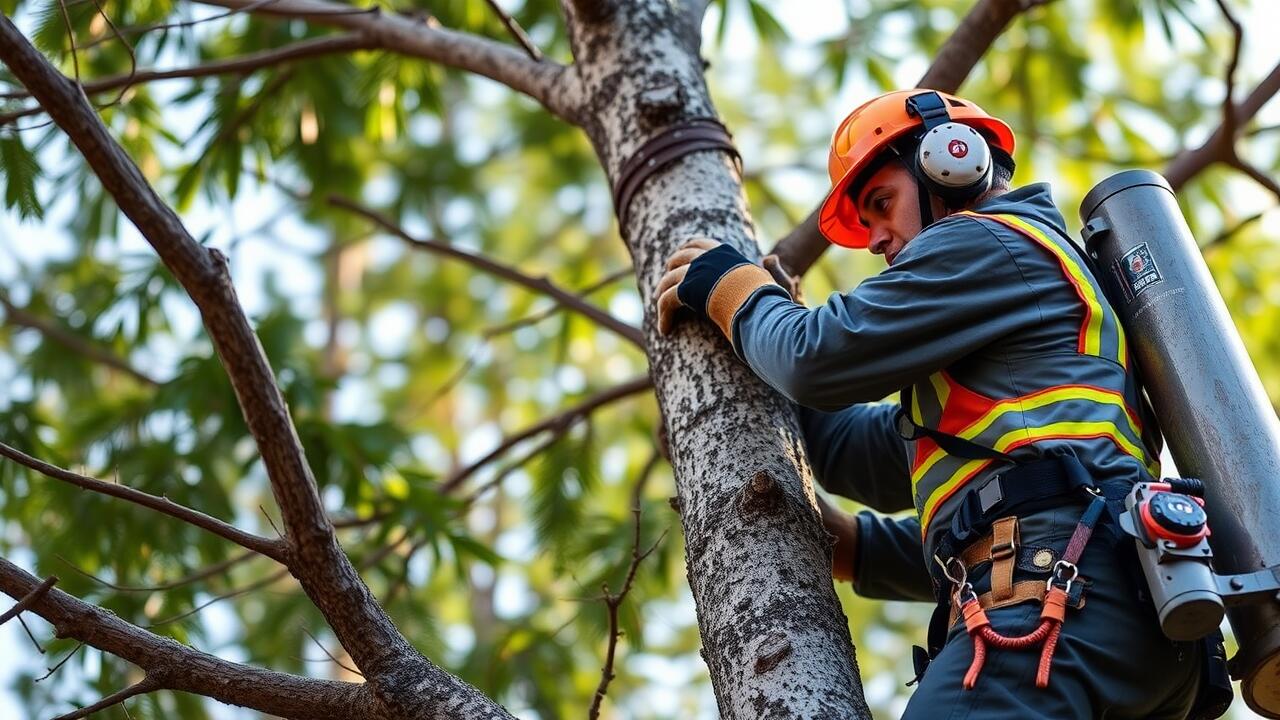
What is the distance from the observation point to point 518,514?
1302 cm

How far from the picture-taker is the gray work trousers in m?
2.04

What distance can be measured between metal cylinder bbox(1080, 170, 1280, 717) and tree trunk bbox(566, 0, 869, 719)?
632 mm

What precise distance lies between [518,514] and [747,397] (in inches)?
415

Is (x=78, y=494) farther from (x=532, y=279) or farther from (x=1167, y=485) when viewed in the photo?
(x=1167, y=485)

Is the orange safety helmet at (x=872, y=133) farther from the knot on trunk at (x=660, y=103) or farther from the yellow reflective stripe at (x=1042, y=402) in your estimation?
the yellow reflective stripe at (x=1042, y=402)

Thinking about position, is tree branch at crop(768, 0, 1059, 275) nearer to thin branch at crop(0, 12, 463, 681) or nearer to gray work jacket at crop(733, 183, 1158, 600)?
gray work jacket at crop(733, 183, 1158, 600)

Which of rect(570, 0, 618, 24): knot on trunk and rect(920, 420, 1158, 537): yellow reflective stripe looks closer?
rect(920, 420, 1158, 537): yellow reflective stripe

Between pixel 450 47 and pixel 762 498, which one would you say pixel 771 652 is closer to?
pixel 762 498

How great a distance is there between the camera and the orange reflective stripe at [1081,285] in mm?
2367

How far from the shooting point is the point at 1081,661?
6.79ft

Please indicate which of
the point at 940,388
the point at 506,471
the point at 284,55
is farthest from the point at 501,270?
the point at 940,388

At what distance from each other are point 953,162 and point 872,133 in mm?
232

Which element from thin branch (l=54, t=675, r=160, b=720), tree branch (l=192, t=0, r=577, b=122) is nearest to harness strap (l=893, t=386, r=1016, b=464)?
thin branch (l=54, t=675, r=160, b=720)

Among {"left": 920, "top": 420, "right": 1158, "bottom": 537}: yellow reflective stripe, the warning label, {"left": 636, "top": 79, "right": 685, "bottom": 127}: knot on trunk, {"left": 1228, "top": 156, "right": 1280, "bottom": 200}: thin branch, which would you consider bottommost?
{"left": 920, "top": 420, "right": 1158, "bottom": 537}: yellow reflective stripe
